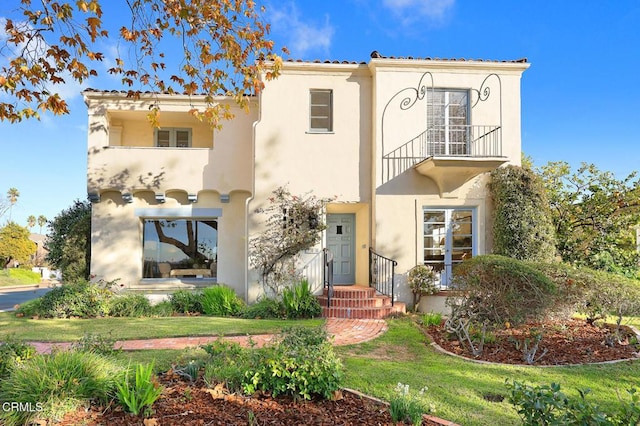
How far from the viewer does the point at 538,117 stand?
14094 mm

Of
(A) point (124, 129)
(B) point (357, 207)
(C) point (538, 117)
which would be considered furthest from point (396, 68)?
(A) point (124, 129)

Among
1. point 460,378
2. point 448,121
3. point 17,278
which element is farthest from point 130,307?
point 17,278

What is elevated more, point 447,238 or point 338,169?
point 338,169

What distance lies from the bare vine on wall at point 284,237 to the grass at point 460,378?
187 inches

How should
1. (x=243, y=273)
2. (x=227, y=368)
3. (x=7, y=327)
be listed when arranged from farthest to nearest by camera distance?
(x=243, y=273), (x=7, y=327), (x=227, y=368)

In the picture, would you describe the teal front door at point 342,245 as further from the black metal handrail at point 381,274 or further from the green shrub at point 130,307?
the green shrub at point 130,307

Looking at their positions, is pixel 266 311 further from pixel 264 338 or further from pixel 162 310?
pixel 162 310

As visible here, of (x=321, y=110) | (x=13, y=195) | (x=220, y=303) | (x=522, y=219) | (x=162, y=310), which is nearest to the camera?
(x=162, y=310)

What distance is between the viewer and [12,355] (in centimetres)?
478

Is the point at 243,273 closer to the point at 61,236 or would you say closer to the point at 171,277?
the point at 171,277

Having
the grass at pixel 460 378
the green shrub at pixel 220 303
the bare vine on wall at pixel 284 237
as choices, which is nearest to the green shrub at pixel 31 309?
the green shrub at pixel 220 303

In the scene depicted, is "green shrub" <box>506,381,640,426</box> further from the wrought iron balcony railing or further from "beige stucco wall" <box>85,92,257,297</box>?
"beige stucco wall" <box>85,92,257,297</box>

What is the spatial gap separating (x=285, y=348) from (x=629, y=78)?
48.7ft

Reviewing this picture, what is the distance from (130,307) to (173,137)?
6.28 meters
